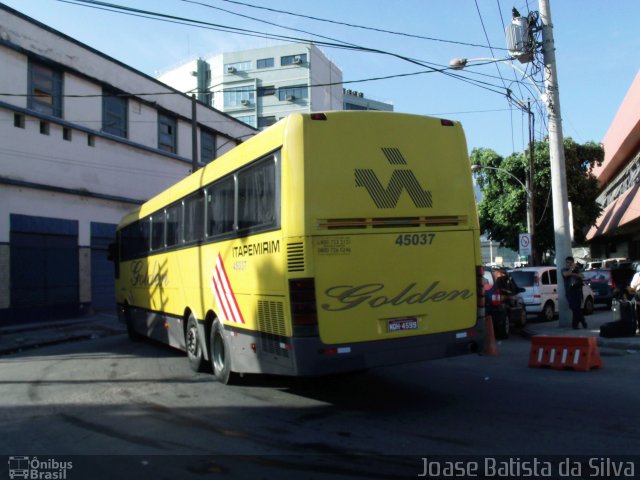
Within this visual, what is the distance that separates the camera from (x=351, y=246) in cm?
650

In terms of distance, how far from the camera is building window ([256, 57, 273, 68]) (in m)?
69.4

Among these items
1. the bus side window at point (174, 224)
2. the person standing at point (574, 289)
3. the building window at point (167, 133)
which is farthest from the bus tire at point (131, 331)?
the building window at point (167, 133)

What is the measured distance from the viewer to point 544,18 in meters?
15.0

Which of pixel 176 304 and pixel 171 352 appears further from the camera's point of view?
pixel 171 352

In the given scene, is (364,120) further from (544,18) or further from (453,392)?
(544,18)

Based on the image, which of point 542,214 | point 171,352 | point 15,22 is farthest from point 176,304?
point 542,214

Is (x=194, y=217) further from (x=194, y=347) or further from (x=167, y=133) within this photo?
(x=167, y=133)

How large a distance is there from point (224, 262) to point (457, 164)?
3463mm

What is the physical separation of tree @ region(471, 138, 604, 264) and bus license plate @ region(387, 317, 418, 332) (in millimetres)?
26741

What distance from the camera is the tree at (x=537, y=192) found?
106ft

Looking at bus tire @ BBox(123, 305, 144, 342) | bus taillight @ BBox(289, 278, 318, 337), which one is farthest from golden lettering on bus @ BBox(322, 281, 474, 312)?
bus tire @ BBox(123, 305, 144, 342)

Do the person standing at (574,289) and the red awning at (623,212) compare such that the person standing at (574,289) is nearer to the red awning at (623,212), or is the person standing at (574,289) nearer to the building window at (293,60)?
the red awning at (623,212)

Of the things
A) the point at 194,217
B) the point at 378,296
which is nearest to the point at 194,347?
the point at 194,217

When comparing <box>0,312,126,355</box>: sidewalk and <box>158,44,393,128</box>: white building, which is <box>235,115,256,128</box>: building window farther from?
<box>0,312,126,355</box>: sidewalk
